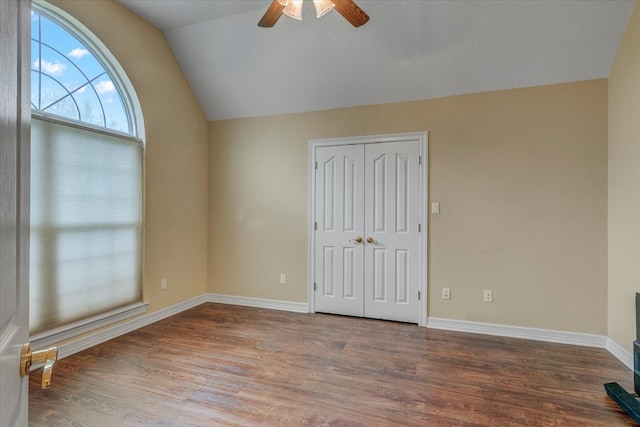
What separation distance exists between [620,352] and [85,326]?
4637 mm

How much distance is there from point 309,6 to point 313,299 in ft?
10.3

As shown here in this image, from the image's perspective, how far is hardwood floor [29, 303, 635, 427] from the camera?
196 centimetres

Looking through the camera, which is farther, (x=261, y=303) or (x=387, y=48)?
(x=261, y=303)

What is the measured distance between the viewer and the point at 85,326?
9.29ft

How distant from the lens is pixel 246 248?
4246 mm

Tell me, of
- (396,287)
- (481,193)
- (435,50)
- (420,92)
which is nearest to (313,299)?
(396,287)

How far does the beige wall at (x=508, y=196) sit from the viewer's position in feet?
9.87

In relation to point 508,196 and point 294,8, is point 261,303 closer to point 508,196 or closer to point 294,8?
point 508,196

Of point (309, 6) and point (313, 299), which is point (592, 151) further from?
point (313, 299)

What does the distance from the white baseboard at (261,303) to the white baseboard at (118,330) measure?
305 mm

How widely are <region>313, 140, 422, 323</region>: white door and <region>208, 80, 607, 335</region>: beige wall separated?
20 centimetres

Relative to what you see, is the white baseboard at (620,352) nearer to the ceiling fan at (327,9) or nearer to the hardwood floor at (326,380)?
the hardwood floor at (326,380)

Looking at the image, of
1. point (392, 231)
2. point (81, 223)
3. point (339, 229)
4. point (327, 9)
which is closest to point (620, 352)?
point (392, 231)

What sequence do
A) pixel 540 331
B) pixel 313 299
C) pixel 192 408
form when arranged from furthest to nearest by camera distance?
pixel 313 299 < pixel 540 331 < pixel 192 408
